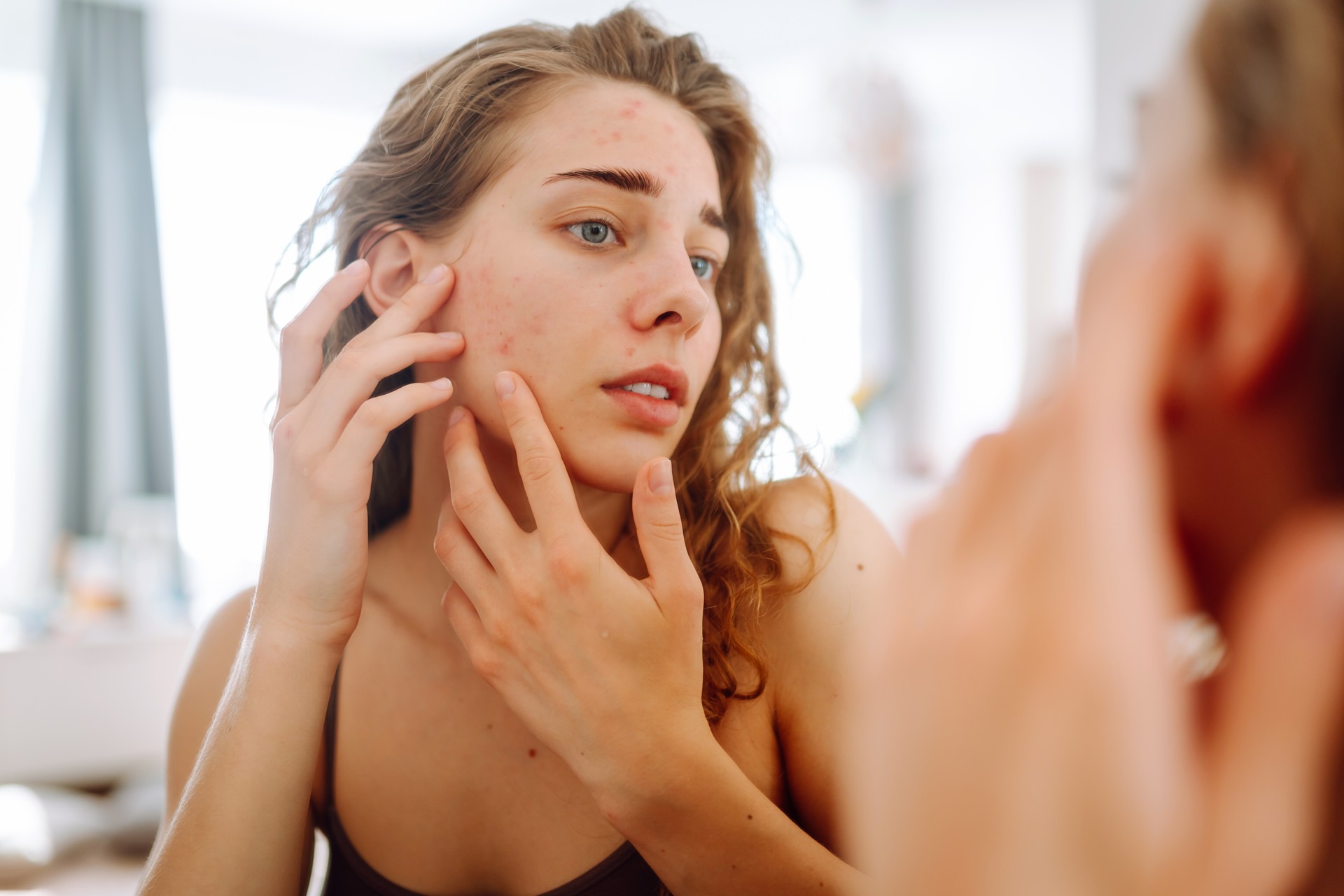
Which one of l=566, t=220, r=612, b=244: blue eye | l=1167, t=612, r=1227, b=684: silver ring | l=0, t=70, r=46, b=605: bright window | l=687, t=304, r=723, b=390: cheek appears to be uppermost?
l=0, t=70, r=46, b=605: bright window

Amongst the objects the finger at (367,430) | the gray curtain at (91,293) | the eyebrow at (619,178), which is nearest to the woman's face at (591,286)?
the eyebrow at (619,178)

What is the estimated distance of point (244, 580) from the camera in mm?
3986

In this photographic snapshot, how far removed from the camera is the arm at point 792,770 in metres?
0.71

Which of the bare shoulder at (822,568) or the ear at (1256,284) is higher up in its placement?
the ear at (1256,284)

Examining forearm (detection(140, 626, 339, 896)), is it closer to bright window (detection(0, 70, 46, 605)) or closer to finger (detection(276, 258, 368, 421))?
finger (detection(276, 258, 368, 421))

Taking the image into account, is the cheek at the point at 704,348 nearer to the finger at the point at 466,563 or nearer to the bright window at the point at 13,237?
the finger at the point at 466,563

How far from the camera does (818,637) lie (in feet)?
3.04

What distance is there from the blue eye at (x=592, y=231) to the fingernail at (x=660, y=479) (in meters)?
0.29

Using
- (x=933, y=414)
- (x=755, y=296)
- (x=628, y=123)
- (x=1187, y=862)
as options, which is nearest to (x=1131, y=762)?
(x=1187, y=862)

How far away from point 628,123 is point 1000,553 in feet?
2.57

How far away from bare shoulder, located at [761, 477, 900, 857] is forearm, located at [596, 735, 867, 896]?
0.48ft

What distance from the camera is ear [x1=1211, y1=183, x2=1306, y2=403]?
0.27 meters

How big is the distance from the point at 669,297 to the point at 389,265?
0.35 metres

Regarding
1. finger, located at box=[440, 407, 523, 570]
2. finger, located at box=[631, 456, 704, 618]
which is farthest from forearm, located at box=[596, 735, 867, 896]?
finger, located at box=[440, 407, 523, 570]
